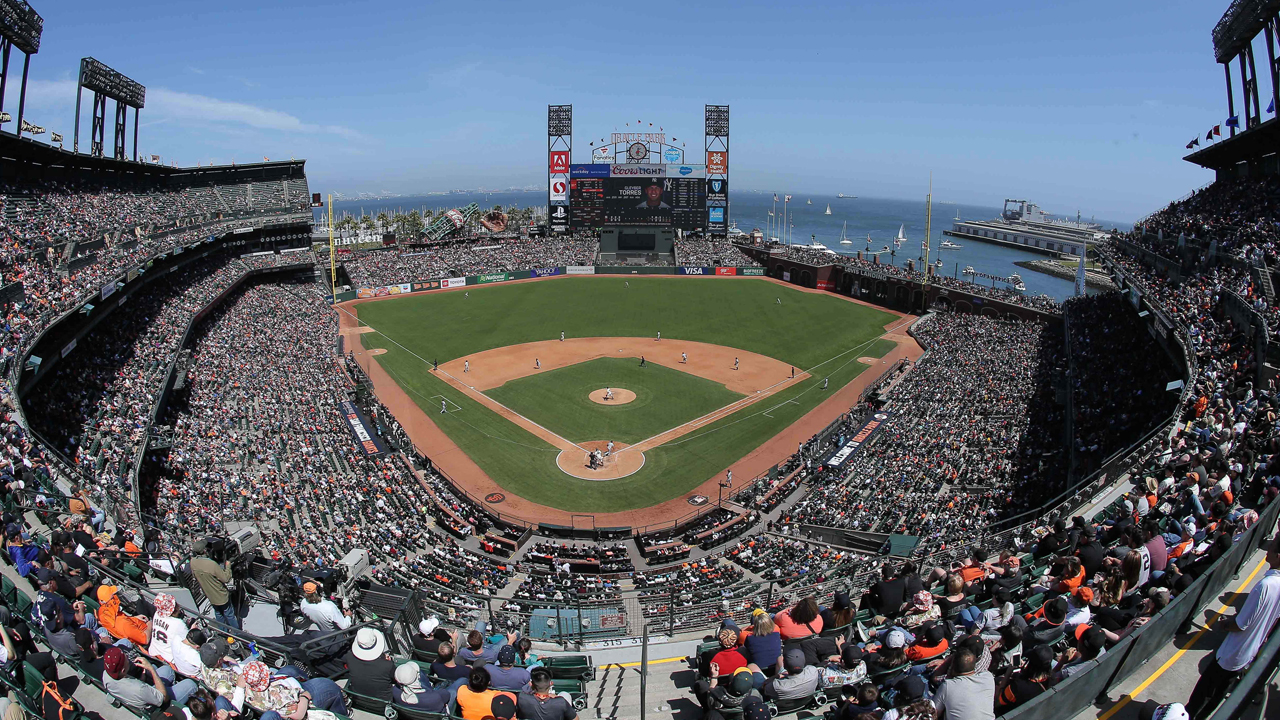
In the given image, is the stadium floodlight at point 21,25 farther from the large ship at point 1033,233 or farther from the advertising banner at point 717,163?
the large ship at point 1033,233

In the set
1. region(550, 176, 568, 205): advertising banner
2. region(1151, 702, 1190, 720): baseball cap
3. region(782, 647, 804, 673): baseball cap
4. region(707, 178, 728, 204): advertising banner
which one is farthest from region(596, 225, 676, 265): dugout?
region(1151, 702, 1190, 720): baseball cap

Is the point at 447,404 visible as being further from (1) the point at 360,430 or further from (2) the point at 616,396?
(2) the point at 616,396

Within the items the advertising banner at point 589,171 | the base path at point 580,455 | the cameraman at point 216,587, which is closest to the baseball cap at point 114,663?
the cameraman at point 216,587

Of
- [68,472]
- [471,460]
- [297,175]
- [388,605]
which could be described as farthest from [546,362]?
[297,175]

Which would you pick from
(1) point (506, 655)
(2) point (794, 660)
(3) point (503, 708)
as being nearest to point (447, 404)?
(1) point (506, 655)

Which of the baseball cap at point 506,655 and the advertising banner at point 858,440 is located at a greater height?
the baseball cap at point 506,655

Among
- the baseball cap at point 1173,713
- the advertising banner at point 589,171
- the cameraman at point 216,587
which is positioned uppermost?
the advertising banner at point 589,171

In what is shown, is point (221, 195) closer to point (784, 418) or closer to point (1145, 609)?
point (784, 418)

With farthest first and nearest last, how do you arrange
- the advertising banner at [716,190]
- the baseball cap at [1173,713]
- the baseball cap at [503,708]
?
the advertising banner at [716,190] < the baseball cap at [503,708] < the baseball cap at [1173,713]
